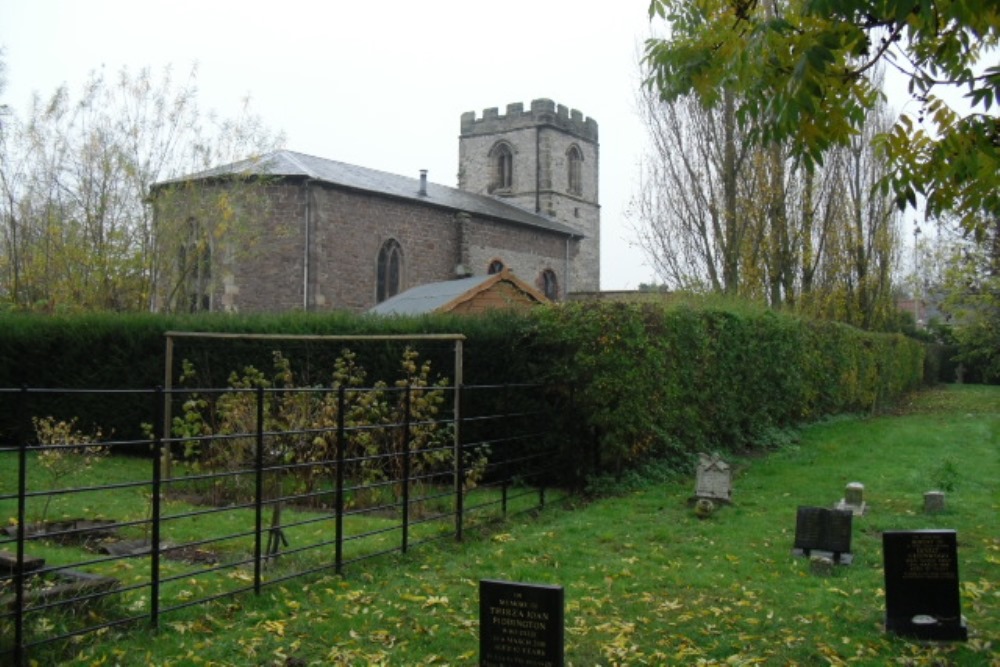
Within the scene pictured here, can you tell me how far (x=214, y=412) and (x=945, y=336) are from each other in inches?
1834

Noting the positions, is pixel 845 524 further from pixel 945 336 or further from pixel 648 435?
pixel 945 336

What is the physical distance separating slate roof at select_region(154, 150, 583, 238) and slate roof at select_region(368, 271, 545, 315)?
280 inches

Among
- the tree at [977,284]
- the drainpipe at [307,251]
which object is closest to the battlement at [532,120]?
the drainpipe at [307,251]

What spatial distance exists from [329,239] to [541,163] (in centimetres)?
2358

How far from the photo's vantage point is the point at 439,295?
19.6m

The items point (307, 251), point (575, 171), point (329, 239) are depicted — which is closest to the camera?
point (307, 251)

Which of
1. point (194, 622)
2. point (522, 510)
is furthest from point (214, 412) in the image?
point (194, 622)

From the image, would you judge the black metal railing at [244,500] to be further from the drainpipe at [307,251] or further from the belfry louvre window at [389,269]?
the belfry louvre window at [389,269]

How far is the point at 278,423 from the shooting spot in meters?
10.3

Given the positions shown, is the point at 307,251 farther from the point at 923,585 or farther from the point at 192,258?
the point at 923,585

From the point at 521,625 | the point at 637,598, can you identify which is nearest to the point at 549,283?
the point at 637,598

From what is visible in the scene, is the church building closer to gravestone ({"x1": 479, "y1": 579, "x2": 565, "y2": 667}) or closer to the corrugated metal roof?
the corrugated metal roof

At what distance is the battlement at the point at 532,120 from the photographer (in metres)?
53.0

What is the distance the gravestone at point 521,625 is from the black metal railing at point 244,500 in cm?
234
